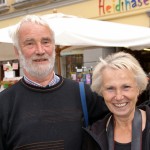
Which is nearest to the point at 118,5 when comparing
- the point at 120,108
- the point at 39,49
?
the point at 39,49

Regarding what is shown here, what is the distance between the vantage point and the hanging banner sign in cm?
872

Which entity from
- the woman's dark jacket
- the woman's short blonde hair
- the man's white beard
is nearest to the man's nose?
the man's white beard

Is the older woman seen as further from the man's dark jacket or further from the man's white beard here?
the man's white beard

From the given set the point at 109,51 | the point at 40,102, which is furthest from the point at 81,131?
the point at 109,51

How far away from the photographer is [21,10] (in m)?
11.6

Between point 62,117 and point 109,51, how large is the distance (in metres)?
7.53

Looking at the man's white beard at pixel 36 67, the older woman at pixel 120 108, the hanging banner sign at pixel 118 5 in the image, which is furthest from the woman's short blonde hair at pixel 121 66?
the hanging banner sign at pixel 118 5

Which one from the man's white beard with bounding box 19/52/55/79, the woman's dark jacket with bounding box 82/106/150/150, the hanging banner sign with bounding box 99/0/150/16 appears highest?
the hanging banner sign with bounding box 99/0/150/16

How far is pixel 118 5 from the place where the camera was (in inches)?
358

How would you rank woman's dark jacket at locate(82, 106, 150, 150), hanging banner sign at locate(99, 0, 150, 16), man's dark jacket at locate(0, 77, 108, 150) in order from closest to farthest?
1. woman's dark jacket at locate(82, 106, 150, 150)
2. man's dark jacket at locate(0, 77, 108, 150)
3. hanging banner sign at locate(99, 0, 150, 16)

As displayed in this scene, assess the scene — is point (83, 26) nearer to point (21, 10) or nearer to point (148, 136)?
point (148, 136)

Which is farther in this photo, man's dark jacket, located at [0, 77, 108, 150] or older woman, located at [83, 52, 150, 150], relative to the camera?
man's dark jacket, located at [0, 77, 108, 150]

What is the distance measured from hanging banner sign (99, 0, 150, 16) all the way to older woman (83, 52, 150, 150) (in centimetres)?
672

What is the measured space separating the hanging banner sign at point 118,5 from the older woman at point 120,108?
6.72 metres
